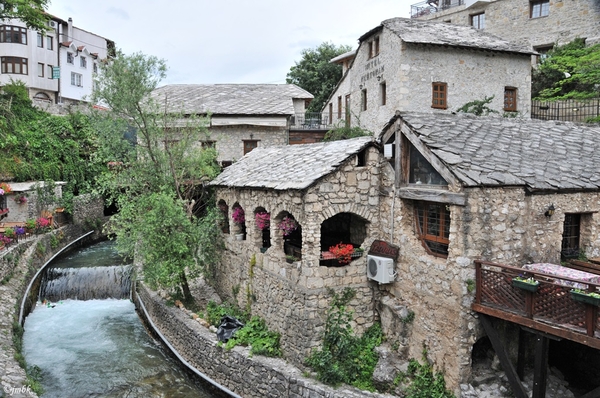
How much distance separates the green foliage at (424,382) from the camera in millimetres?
9250

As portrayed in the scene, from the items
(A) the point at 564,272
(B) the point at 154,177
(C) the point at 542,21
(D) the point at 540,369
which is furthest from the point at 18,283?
(C) the point at 542,21

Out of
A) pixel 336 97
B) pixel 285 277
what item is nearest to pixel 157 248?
pixel 285 277

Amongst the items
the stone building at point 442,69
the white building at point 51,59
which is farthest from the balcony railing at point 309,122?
the white building at point 51,59

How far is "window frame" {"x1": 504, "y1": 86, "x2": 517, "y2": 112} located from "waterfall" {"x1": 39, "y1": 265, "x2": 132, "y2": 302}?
59.5ft

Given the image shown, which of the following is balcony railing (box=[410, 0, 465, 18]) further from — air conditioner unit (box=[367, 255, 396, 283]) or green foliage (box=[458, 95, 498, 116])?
air conditioner unit (box=[367, 255, 396, 283])

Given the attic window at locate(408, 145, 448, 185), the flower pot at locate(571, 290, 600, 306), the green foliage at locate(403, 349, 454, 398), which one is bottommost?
the green foliage at locate(403, 349, 454, 398)

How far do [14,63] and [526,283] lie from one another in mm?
42612

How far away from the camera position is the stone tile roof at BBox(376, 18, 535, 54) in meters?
19.2

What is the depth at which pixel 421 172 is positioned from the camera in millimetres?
10008

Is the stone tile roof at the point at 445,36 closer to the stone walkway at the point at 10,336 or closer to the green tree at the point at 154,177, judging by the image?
the green tree at the point at 154,177

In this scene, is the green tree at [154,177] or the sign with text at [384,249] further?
the green tree at [154,177]

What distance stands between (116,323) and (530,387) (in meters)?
13.1

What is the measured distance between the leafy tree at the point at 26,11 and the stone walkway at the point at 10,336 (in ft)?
45.6

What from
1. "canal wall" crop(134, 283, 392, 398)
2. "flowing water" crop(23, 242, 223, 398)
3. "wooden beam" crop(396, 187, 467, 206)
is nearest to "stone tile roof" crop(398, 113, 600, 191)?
"wooden beam" crop(396, 187, 467, 206)
